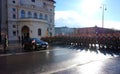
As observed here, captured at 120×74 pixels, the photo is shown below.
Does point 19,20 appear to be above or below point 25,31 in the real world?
above

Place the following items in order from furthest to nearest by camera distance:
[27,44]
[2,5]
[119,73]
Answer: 1. [2,5]
2. [27,44]
3. [119,73]

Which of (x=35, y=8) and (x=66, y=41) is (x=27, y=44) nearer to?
(x=66, y=41)

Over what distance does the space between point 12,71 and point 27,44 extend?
14399 mm

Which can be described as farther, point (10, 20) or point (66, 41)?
point (10, 20)

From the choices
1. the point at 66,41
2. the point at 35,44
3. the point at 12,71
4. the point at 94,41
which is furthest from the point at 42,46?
the point at 12,71

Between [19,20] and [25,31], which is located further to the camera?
[25,31]

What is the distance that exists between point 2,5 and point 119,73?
43.2m

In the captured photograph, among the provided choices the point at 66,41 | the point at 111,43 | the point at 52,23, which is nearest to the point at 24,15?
the point at 52,23

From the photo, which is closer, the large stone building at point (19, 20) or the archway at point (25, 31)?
the large stone building at point (19, 20)

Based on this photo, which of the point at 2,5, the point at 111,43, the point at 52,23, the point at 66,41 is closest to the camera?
the point at 111,43

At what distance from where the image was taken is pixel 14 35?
5094 centimetres

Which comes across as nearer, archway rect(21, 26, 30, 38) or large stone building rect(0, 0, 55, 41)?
large stone building rect(0, 0, 55, 41)

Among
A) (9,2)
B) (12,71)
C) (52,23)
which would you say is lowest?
(12,71)

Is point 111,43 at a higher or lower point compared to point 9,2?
lower
